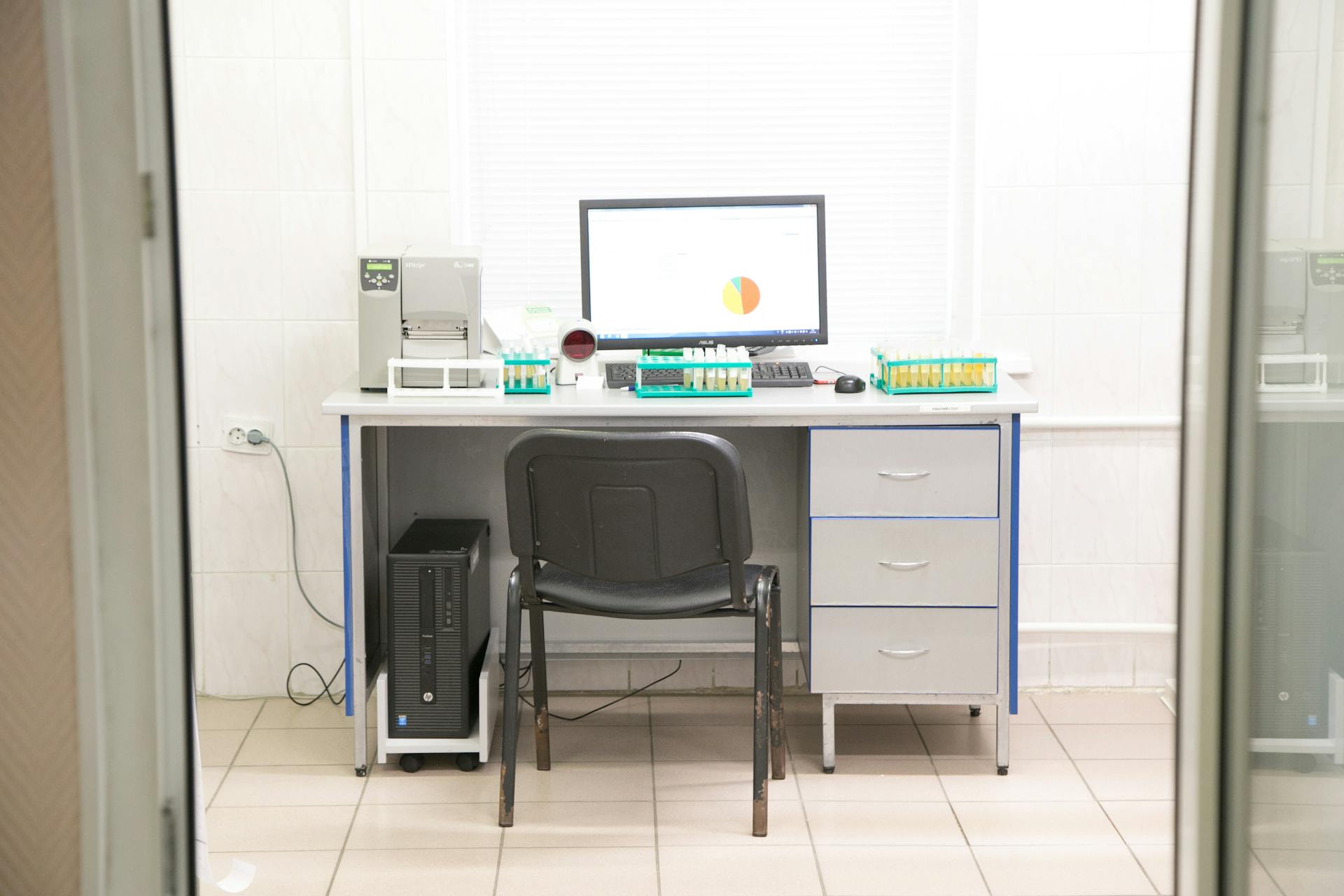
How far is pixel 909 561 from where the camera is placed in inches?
117

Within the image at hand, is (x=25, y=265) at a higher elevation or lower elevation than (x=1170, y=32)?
lower

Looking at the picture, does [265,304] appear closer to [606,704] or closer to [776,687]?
[606,704]

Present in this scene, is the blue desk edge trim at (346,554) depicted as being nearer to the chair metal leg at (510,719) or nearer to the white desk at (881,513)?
the white desk at (881,513)

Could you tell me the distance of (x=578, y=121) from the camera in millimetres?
3377

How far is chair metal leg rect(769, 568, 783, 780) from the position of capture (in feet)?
9.47

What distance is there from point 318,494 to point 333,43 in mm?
1114

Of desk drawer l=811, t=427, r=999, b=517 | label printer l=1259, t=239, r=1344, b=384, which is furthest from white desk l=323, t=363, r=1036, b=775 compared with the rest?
label printer l=1259, t=239, r=1344, b=384

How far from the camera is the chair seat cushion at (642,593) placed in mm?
2691

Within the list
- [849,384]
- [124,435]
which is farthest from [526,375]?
[124,435]

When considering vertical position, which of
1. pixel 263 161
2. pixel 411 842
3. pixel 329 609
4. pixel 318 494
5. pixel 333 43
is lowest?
pixel 411 842

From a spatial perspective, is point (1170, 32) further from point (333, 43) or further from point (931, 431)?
point (333, 43)

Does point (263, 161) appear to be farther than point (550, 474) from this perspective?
Yes

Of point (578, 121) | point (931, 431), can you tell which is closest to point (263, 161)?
point (578, 121)

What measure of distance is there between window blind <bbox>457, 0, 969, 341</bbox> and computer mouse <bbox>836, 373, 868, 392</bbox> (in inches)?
20.7
